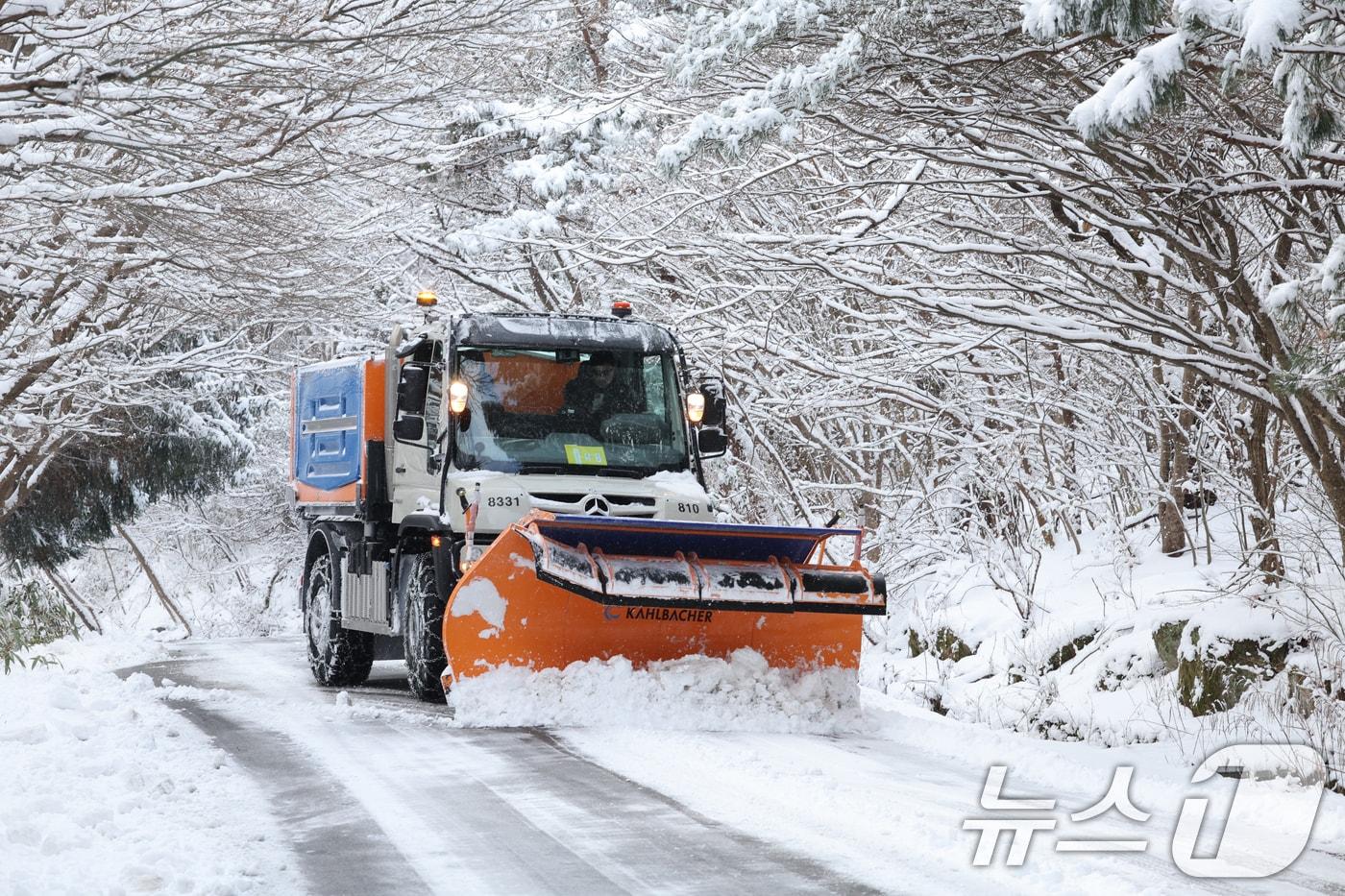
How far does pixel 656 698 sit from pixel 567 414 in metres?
2.43

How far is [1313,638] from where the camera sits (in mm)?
8953

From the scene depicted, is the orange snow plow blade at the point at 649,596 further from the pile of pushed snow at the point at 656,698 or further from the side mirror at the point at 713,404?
the side mirror at the point at 713,404

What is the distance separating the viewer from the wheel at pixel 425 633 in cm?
1052

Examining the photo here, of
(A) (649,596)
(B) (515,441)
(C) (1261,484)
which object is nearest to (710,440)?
(B) (515,441)

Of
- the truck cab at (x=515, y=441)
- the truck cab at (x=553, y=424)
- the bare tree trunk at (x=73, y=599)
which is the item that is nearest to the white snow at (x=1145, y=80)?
the truck cab at (x=515, y=441)

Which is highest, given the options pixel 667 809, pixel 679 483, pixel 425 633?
pixel 679 483

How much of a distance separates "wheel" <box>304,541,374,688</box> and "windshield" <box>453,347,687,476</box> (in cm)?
331

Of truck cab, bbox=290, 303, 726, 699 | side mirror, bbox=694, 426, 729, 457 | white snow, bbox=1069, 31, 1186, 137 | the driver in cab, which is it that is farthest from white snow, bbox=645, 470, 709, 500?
white snow, bbox=1069, 31, 1186, 137

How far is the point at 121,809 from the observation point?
6.45m

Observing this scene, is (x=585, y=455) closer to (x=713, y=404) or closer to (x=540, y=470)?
(x=540, y=470)

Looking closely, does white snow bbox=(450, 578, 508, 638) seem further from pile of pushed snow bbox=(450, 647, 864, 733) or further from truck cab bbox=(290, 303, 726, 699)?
truck cab bbox=(290, 303, 726, 699)

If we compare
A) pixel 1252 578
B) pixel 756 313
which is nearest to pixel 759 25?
pixel 1252 578

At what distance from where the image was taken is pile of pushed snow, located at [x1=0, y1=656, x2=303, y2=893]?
5266 millimetres

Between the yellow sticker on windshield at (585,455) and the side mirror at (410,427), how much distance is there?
1022 mm
